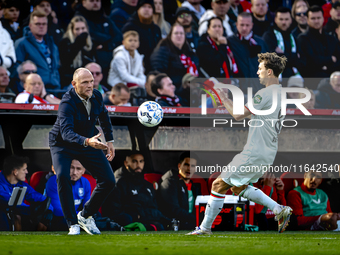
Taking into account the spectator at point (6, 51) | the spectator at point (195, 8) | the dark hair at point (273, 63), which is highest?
the spectator at point (195, 8)

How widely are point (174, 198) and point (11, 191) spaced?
2336 millimetres

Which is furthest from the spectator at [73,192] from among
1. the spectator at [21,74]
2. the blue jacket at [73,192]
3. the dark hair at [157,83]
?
the dark hair at [157,83]

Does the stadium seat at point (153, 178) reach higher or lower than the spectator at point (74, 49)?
lower

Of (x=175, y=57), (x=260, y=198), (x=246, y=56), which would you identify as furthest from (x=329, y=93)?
(x=260, y=198)

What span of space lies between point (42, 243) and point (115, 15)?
6036 mm

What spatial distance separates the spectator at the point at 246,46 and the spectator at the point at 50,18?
325 centimetres

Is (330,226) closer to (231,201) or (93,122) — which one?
(231,201)

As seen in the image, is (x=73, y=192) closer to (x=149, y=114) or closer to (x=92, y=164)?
(x=149, y=114)

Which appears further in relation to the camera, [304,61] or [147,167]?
[304,61]

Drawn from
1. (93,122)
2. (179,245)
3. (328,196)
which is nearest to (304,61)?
(328,196)

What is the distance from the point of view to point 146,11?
366 inches

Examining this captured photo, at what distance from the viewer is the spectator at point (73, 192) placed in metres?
6.87

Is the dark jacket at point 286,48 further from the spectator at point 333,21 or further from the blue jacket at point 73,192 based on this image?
the blue jacket at point 73,192

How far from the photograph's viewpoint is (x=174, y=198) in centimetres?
729
